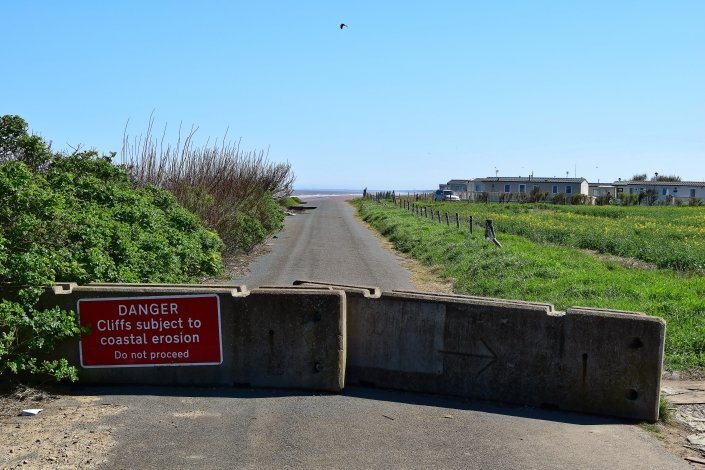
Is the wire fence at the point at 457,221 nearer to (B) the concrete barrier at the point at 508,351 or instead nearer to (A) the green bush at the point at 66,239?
(A) the green bush at the point at 66,239

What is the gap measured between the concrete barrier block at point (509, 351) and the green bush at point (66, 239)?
312 cm

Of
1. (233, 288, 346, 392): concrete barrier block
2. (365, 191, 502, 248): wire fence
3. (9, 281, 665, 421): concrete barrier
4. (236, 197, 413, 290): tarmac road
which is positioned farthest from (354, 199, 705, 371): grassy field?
(233, 288, 346, 392): concrete barrier block

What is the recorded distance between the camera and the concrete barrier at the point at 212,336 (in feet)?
25.6

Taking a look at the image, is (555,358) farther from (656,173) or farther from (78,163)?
(656,173)

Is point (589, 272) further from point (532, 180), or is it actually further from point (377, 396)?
point (532, 180)

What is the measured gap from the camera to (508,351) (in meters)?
7.64

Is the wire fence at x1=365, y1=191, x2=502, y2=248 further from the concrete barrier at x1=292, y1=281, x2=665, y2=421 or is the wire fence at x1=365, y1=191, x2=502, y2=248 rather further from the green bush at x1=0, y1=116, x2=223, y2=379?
the concrete barrier at x1=292, y1=281, x2=665, y2=421

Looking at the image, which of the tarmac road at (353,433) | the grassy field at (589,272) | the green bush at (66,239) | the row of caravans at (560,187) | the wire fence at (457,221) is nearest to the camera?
the tarmac road at (353,433)

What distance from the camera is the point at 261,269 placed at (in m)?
20.0

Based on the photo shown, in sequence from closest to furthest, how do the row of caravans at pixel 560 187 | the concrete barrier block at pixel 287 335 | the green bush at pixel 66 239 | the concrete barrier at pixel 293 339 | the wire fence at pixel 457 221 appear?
the green bush at pixel 66 239, the concrete barrier at pixel 293 339, the concrete barrier block at pixel 287 335, the wire fence at pixel 457 221, the row of caravans at pixel 560 187

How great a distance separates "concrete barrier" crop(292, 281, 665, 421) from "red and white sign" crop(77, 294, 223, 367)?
152 cm

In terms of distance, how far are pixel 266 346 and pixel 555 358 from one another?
2891 mm

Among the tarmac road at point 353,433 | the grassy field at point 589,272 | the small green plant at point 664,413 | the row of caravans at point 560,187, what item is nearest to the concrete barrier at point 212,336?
the tarmac road at point 353,433

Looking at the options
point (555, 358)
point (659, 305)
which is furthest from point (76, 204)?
point (659, 305)
